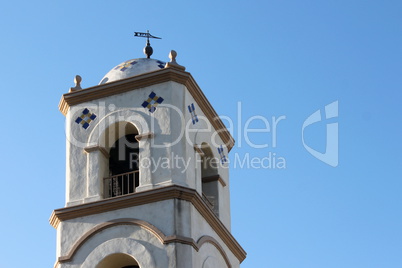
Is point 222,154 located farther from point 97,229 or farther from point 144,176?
point 97,229

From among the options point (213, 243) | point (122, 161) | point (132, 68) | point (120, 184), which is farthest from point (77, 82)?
point (213, 243)

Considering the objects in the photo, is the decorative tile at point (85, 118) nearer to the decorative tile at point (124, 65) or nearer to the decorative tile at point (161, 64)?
the decorative tile at point (124, 65)

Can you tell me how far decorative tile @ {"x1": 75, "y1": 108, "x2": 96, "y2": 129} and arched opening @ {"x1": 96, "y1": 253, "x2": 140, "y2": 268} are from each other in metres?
3.60

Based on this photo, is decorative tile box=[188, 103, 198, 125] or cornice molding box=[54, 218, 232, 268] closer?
cornice molding box=[54, 218, 232, 268]

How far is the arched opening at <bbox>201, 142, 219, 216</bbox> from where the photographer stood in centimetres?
2730

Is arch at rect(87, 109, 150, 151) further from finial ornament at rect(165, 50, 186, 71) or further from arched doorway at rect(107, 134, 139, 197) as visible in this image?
finial ornament at rect(165, 50, 186, 71)

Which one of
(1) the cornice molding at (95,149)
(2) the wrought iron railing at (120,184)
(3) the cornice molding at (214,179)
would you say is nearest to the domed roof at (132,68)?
(1) the cornice molding at (95,149)

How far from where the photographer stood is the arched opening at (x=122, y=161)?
26016mm

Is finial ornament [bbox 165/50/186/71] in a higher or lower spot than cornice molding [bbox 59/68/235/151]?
higher

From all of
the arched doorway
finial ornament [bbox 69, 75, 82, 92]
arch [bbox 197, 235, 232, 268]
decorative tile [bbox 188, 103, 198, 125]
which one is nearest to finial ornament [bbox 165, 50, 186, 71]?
decorative tile [bbox 188, 103, 198, 125]

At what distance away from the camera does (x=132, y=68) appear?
27.2m

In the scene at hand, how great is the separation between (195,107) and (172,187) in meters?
2.95

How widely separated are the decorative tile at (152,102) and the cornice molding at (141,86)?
0.33 m

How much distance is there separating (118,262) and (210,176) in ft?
12.6
